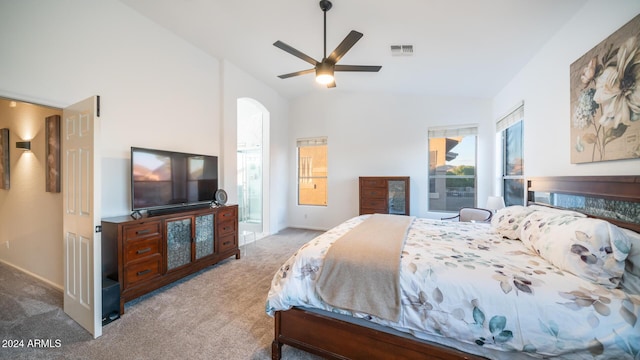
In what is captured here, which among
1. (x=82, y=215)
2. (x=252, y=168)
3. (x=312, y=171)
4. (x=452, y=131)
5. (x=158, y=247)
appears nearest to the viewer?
(x=82, y=215)

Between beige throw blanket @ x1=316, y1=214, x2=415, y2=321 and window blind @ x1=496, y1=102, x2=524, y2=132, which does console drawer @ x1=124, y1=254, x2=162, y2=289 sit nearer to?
beige throw blanket @ x1=316, y1=214, x2=415, y2=321

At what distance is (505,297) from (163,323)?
2.58 m

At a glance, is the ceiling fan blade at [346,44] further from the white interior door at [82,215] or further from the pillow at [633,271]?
the pillow at [633,271]

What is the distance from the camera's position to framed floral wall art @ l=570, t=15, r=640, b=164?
1.42 metres

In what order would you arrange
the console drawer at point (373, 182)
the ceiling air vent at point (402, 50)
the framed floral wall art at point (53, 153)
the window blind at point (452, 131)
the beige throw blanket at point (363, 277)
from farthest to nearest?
1. the console drawer at point (373, 182)
2. the window blind at point (452, 131)
3. the ceiling air vent at point (402, 50)
4. the framed floral wall art at point (53, 153)
5. the beige throw blanket at point (363, 277)

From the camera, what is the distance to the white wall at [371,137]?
14.5 feet

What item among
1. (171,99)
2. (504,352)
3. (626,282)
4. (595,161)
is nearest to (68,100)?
(171,99)

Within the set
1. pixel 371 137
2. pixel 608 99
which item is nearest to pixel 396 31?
pixel 608 99

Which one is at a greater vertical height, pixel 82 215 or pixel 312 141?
pixel 312 141

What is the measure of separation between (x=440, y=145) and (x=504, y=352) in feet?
13.7

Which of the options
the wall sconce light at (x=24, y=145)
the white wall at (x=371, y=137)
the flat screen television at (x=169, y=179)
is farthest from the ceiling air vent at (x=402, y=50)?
the wall sconce light at (x=24, y=145)

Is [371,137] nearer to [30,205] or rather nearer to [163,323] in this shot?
[163,323]

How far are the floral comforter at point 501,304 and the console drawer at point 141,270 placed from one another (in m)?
1.66

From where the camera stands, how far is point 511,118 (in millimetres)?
3297
